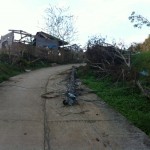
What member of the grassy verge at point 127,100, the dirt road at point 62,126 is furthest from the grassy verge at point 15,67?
the dirt road at point 62,126

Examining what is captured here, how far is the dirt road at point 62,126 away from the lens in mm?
7293

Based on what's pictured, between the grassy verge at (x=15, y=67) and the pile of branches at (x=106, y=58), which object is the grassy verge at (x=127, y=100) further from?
the grassy verge at (x=15, y=67)

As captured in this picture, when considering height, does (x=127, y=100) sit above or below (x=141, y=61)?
below

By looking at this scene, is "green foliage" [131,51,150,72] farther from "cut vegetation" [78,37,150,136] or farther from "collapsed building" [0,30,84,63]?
"collapsed building" [0,30,84,63]

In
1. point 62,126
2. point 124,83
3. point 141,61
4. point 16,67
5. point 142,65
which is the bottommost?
point 62,126

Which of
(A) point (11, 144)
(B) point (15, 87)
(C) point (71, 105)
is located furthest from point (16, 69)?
(A) point (11, 144)

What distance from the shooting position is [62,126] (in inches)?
345

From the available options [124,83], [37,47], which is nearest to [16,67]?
[37,47]

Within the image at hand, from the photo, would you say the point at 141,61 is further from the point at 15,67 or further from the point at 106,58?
the point at 15,67

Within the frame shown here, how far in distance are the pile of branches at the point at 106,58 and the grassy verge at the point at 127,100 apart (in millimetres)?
741

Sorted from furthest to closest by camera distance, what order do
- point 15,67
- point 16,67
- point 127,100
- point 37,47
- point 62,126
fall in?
point 37,47
point 16,67
point 15,67
point 127,100
point 62,126

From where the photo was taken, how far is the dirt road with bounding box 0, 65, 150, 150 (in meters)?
7.29

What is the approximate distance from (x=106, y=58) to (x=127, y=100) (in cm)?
687

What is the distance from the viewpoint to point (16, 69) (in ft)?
82.9
